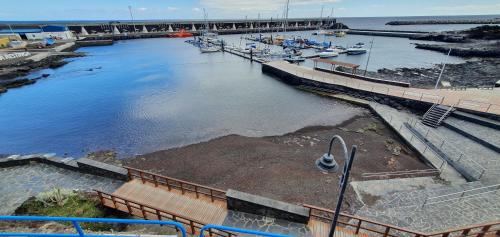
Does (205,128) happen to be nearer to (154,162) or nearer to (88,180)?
(154,162)

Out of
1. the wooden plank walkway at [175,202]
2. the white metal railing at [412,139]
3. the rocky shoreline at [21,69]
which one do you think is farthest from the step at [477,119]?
the rocky shoreline at [21,69]

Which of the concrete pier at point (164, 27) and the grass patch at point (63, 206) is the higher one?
the concrete pier at point (164, 27)

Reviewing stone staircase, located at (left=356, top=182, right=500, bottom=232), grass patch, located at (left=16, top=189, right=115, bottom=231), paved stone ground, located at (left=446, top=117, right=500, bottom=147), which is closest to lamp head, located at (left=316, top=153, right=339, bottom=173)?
stone staircase, located at (left=356, top=182, right=500, bottom=232)

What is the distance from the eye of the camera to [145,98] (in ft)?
103

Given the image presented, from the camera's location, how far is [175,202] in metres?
10.1

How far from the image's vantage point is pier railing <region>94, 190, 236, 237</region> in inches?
330

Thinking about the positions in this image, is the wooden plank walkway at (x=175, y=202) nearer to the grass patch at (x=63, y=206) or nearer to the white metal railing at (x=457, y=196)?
the grass patch at (x=63, y=206)

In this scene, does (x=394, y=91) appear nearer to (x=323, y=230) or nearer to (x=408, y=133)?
(x=408, y=133)

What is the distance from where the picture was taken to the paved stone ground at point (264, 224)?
341 inches

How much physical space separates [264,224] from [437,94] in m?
26.2

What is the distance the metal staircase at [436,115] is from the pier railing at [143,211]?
68.7 ft

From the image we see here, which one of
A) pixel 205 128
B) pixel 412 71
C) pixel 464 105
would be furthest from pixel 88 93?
pixel 412 71

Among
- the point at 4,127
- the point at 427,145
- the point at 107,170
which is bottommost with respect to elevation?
the point at 4,127

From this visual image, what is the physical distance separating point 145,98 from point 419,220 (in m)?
31.8
